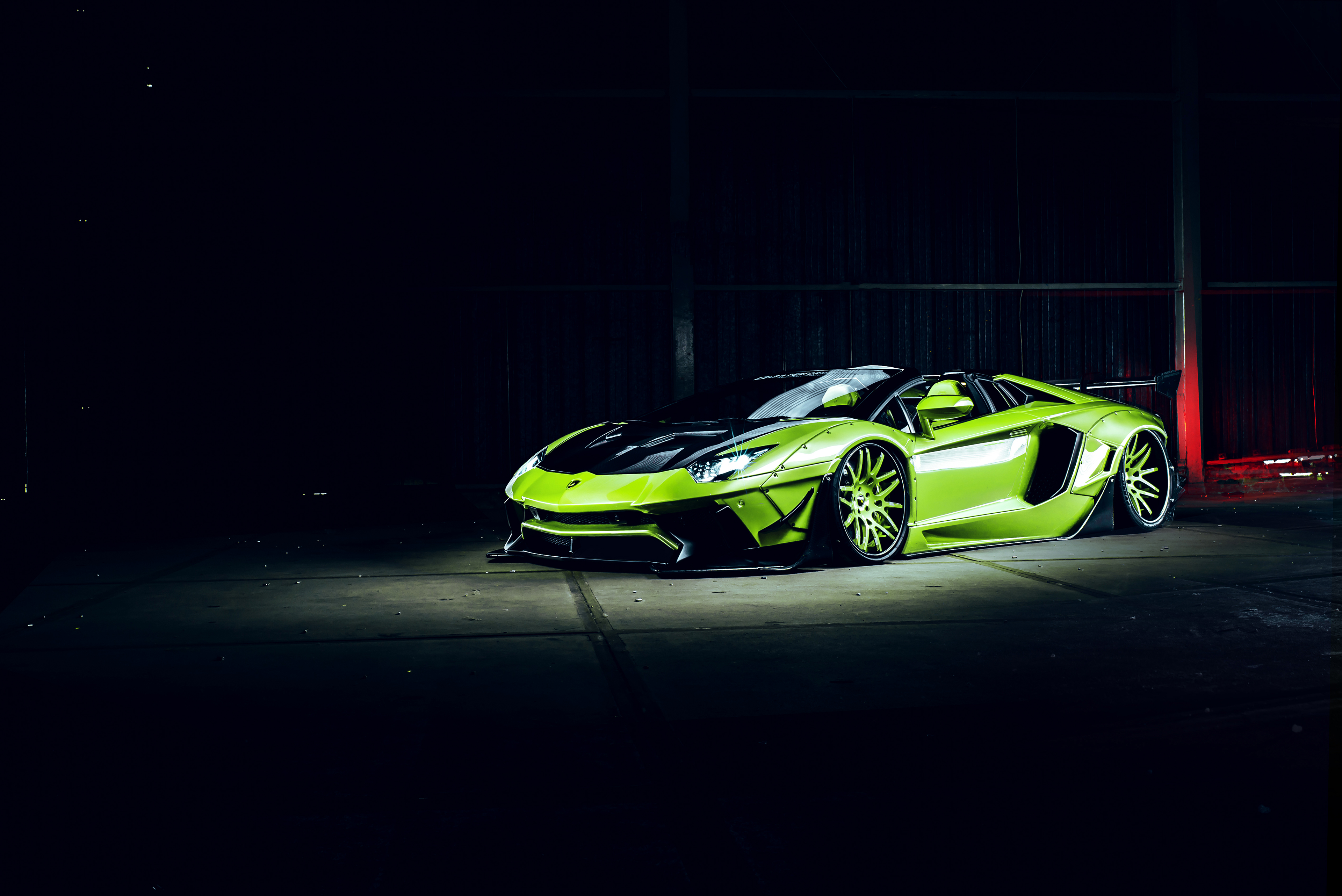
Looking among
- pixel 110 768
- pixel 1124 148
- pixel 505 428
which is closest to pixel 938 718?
pixel 110 768

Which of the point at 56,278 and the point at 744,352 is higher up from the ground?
the point at 56,278

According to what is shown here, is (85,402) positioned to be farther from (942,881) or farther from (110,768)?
(942,881)

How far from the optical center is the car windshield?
24.4 ft

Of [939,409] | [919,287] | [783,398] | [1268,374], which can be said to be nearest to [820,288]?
[919,287]

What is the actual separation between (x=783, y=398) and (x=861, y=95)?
20.4ft

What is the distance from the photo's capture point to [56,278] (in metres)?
12.0

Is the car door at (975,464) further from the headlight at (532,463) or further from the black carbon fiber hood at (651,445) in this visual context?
the headlight at (532,463)

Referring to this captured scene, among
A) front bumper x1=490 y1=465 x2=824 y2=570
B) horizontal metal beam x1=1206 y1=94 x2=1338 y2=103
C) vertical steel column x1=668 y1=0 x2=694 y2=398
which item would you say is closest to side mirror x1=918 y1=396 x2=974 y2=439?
front bumper x1=490 y1=465 x2=824 y2=570

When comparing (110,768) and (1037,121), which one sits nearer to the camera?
(110,768)

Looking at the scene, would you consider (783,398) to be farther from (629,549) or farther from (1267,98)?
(1267,98)

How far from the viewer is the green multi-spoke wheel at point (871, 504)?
22.5 feet

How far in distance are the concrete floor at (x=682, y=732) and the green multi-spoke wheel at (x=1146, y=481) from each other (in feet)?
6.90

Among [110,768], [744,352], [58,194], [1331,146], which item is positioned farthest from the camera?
[1331,146]

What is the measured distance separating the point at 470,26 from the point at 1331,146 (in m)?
10.3
